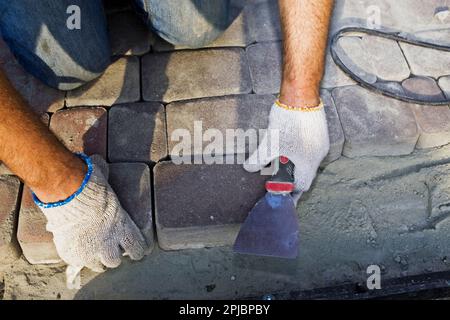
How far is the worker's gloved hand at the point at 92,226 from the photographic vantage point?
4.97ft

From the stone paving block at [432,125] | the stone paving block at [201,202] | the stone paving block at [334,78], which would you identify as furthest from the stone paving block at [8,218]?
the stone paving block at [432,125]

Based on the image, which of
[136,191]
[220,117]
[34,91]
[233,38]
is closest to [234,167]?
[220,117]

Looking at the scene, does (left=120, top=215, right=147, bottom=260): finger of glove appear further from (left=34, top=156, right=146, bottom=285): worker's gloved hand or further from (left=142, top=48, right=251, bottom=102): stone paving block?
(left=142, top=48, right=251, bottom=102): stone paving block

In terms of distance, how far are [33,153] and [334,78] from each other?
4.41 feet

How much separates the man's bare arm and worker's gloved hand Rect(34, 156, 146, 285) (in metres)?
0.04

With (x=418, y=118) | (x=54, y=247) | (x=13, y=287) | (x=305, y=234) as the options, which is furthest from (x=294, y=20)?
(x=13, y=287)

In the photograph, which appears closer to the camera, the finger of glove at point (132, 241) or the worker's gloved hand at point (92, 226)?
the worker's gloved hand at point (92, 226)

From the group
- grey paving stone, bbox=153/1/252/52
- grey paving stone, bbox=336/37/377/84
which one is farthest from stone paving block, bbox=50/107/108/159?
grey paving stone, bbox=336/37/377/84

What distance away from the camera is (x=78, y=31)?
6.50 ft

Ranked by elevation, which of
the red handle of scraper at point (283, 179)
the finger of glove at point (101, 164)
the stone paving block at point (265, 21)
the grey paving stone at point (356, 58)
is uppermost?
the stone paving block at point (265, 21)

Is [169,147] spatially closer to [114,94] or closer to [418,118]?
[114,94]

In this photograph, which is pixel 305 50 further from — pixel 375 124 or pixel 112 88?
pixel 112 88

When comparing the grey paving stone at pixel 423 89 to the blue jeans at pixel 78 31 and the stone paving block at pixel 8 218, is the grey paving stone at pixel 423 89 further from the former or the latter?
the stone paving block at pixel 8 218

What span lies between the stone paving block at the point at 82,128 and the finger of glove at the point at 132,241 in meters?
0.38
